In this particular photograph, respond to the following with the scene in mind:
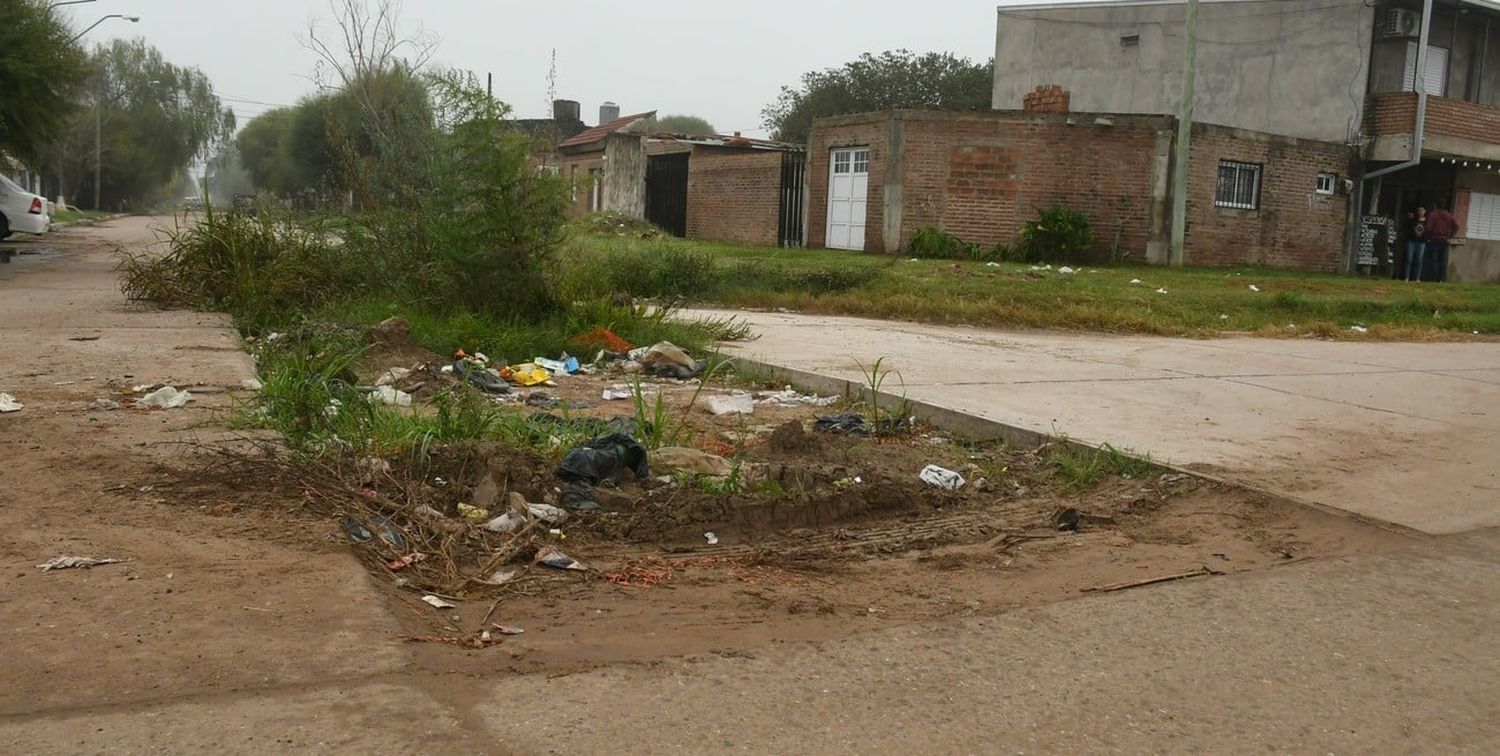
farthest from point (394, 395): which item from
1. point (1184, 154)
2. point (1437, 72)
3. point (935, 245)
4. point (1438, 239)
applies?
point (1437, 72)

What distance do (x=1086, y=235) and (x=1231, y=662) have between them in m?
19.8

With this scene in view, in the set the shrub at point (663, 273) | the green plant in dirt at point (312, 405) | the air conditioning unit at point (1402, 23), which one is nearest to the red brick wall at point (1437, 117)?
the air conditioning unit at point (1402, 23)

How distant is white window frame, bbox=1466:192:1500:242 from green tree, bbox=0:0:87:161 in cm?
3003

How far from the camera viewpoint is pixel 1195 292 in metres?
17.1

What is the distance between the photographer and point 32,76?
19.5 m

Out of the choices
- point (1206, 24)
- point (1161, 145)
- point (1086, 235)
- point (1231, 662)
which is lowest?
point (1231, 662)

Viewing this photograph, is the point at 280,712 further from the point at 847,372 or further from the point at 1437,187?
the point at 1437,187

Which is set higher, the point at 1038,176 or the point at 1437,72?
the point at 1437,72

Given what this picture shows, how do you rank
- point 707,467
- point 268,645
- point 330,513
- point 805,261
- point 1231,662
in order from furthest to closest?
point 805,261
point 707,467
point 330,513
point 1231,662
point 268,645

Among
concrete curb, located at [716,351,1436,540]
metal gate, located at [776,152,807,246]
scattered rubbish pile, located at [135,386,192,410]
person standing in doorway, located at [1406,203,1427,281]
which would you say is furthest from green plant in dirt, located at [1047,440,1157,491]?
person standing in doorway, located at [1406,203,1427,281]

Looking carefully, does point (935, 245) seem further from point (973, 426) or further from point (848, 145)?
point (973, 426)

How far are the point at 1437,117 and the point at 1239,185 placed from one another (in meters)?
5.80

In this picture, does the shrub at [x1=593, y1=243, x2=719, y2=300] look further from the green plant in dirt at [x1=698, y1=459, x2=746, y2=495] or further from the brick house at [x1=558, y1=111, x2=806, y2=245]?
the green plant in dirt at [x1=698, y1=459, x2=746, y2=495]

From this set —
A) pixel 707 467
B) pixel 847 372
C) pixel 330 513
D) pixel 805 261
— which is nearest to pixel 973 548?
pixel 707 467
